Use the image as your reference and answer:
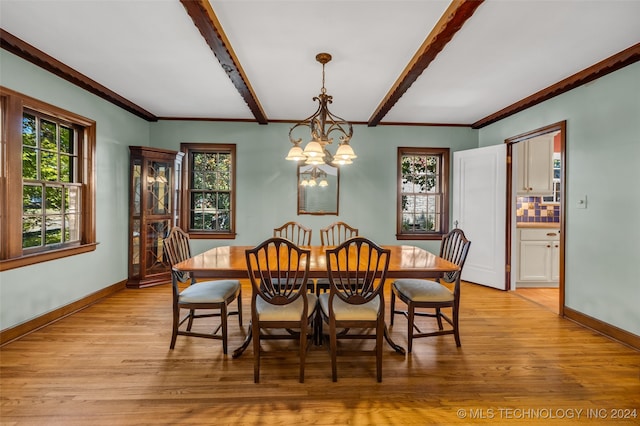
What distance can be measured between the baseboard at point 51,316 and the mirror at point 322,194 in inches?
106

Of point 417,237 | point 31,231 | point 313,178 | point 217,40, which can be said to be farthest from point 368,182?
point 31,231

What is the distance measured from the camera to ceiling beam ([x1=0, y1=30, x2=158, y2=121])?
2.30 meters

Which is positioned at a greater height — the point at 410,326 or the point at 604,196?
the point at 604,196

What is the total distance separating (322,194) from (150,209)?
2.43m

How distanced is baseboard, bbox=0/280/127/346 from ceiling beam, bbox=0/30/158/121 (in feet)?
7.47

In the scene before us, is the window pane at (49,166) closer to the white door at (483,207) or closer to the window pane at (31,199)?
the window pane at (31,199)

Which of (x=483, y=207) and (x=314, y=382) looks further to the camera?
(x=483, y=207)

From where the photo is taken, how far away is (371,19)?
6.68 feet

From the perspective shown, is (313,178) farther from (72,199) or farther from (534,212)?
(534,212)

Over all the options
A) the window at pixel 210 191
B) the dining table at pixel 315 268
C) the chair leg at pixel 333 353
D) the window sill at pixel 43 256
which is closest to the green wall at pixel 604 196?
the dining table at pixel 315 268

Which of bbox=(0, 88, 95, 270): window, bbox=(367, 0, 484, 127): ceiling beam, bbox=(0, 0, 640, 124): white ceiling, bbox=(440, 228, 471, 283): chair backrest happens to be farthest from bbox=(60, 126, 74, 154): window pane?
bbox=(440, 228, 471, 283): chair backrest

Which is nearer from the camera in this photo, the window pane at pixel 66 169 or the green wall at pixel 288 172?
the window pane at pixel 66 169

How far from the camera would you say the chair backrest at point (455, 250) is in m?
2.30

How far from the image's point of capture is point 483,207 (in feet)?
13.6
